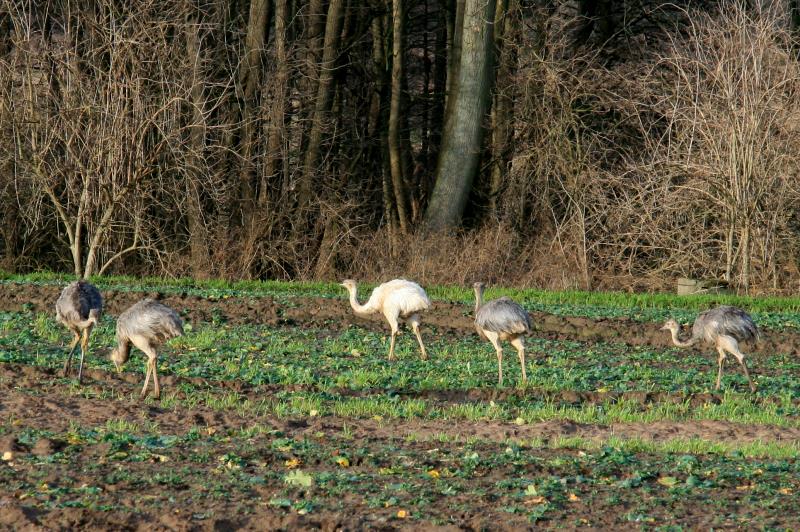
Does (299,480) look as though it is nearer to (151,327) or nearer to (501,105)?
(151,327)

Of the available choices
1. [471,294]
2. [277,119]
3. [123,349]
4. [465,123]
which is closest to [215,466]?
[123,349]

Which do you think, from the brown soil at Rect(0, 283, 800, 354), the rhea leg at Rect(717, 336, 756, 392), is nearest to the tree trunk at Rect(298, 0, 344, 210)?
the brown soil at Rect(0, 283, 800, 354)

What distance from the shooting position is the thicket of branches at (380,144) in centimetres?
2489

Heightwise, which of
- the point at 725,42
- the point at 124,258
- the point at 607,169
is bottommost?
the point at 124,258

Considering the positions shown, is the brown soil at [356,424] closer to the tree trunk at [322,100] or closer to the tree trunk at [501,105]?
the tree trunk at [322,100]

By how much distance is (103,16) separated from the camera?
81.7ft

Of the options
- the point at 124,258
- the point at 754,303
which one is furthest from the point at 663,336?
the point at 124,258

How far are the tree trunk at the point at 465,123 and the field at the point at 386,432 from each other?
1100 cm

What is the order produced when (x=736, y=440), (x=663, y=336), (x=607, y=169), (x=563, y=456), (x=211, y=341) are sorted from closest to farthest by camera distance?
1. (x=563, y=456)
2. (x=736, y=440)
3. (x=211, y=341)
4. (x=663, y=336)
5. (x=607, y=169)

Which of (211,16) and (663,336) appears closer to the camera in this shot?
(663,336)

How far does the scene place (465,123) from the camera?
29.6m

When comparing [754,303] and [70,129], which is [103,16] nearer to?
[70,129]

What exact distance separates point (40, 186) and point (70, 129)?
146 centimetres

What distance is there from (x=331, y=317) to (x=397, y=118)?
13.4 m
